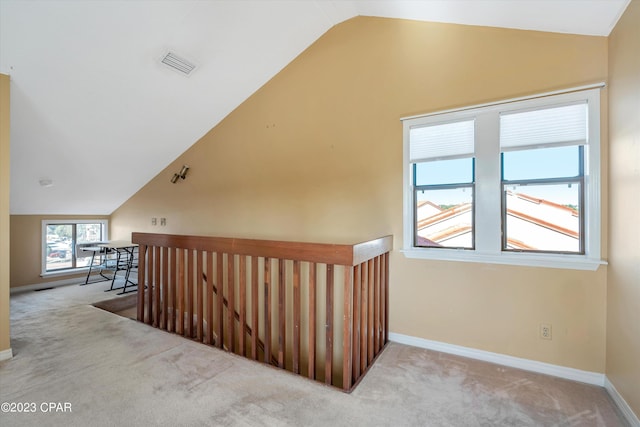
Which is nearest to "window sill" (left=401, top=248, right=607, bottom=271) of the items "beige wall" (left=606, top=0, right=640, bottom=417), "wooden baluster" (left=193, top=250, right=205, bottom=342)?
"beige wall" (left=606, top=0, right=640, bottom=417)

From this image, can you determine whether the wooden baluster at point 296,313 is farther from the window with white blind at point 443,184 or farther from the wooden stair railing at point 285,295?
the window with white blind at point 443,184

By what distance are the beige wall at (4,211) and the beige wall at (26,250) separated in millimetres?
3067

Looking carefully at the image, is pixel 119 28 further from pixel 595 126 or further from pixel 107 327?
pixel 595 126

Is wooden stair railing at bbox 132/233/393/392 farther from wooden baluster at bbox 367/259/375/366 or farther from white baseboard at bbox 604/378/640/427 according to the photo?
white baseboard at bbox 604/378/640/427

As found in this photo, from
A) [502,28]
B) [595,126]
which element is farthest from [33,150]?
[595,126]

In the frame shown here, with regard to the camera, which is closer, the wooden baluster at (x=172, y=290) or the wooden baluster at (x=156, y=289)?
the wooden baluster at (x=172, y=290)

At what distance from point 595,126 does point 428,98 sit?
1217 millimetres

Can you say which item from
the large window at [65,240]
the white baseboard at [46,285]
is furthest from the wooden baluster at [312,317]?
the large window at [65,240]

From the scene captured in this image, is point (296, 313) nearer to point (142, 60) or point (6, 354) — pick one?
point (6, 354)

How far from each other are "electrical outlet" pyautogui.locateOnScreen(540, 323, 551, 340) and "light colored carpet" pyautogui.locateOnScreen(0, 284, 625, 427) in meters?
0.29

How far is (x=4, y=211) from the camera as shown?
→ 7.79 ft

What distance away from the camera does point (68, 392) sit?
1.91 m

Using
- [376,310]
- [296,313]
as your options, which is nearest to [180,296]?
Result: [296,313]

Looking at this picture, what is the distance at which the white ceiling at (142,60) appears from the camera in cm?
218
